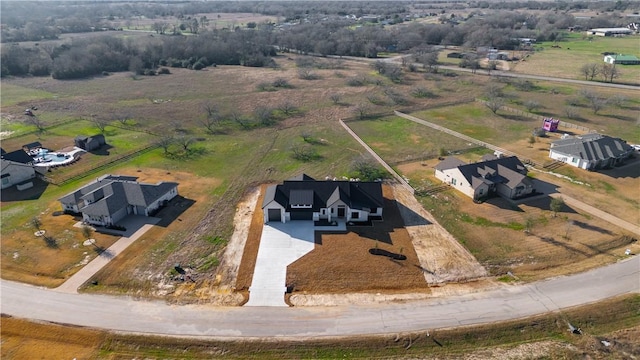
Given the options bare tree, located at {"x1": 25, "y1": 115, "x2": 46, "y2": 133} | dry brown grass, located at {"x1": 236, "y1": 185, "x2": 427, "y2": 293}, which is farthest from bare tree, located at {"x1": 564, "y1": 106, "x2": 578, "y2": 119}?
bare tree, located at {"x1": 25, "y1": 115, "x2": 46, "y2": 133}

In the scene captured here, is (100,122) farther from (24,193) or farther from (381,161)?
(381,161)

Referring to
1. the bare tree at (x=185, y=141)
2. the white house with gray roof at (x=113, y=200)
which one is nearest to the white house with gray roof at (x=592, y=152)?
the white house with gray roof at (x=113, y=200)

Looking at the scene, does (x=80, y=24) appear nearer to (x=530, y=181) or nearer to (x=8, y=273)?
(x=8, y=273)

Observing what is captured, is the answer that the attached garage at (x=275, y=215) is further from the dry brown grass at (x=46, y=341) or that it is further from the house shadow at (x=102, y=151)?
the house shadow at (x=102, y=151)

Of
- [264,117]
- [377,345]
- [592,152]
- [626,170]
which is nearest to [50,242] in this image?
[377,345]

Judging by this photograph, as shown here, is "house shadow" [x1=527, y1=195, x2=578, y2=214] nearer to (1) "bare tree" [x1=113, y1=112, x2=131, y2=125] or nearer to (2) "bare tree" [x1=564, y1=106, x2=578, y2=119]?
(2) "bare tree" [x1=564, y1=106, x2=578, y2=119]

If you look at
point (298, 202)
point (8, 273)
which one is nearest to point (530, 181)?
point (298, 202)
